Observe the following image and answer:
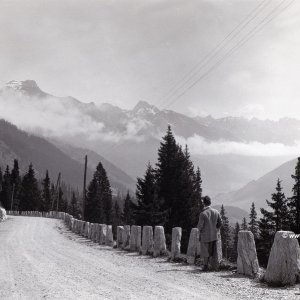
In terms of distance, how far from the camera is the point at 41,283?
920cm

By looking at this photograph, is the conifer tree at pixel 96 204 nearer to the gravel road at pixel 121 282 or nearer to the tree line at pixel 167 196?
the tree line at pixel 167 196

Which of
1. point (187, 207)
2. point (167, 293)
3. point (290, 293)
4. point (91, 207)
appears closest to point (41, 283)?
point (167, 293)

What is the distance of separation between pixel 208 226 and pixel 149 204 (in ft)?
111

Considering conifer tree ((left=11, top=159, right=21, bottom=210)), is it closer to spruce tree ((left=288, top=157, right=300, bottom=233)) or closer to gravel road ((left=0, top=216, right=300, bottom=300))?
spruce tree ((left=288, top=157, right=300, bottom=233))

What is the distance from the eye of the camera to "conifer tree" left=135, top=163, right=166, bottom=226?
45.3 meters

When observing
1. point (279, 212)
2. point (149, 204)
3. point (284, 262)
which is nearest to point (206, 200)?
point (284, 262)

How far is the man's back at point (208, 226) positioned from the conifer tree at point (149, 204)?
32955 millimetres

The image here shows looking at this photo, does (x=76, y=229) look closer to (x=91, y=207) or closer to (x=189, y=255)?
(x=189, y=255)

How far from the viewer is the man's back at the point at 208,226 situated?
12.0 m

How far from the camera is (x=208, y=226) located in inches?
473

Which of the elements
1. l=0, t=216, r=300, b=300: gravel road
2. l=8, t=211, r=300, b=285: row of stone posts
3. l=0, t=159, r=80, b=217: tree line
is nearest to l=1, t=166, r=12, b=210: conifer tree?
l=0, t=159, r=80, b=217: tree line

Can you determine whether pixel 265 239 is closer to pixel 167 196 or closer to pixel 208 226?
pixel 167 196

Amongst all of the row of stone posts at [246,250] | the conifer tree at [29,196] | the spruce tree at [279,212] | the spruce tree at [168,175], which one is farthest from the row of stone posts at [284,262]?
the conifer tree at [29,196]

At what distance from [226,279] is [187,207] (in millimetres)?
40015
